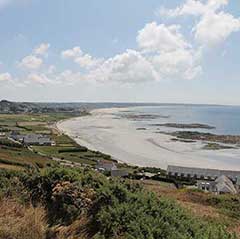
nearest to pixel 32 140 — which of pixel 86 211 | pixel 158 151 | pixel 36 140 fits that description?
pixel 36 140

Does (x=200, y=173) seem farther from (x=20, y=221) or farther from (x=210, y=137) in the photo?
(x=20, y=221)

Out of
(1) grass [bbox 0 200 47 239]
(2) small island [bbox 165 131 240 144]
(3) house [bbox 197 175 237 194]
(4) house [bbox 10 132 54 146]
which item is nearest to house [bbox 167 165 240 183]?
(3) house [bbox 197 175 237 194]

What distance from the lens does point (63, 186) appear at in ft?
23.3

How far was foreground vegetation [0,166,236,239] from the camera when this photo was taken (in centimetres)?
542

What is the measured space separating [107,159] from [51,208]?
4456 centimetres

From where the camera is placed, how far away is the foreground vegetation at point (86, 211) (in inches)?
213

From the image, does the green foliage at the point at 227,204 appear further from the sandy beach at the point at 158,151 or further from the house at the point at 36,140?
the house at the point at 36,140

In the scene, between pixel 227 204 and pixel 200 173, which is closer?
pixel 227 204

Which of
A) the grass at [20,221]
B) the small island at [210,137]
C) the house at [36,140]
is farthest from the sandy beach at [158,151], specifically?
the grass at [20,221]

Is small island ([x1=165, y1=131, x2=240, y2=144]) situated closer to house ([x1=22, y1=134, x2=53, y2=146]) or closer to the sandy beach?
the sandy beach

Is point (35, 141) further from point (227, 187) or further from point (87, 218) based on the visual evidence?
point (87, 218)

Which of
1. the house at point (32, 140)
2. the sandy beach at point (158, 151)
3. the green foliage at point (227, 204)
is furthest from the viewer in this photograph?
the house at point (32, 140)

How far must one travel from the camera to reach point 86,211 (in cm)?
651

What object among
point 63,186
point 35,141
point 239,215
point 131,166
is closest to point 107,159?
point 131,166
